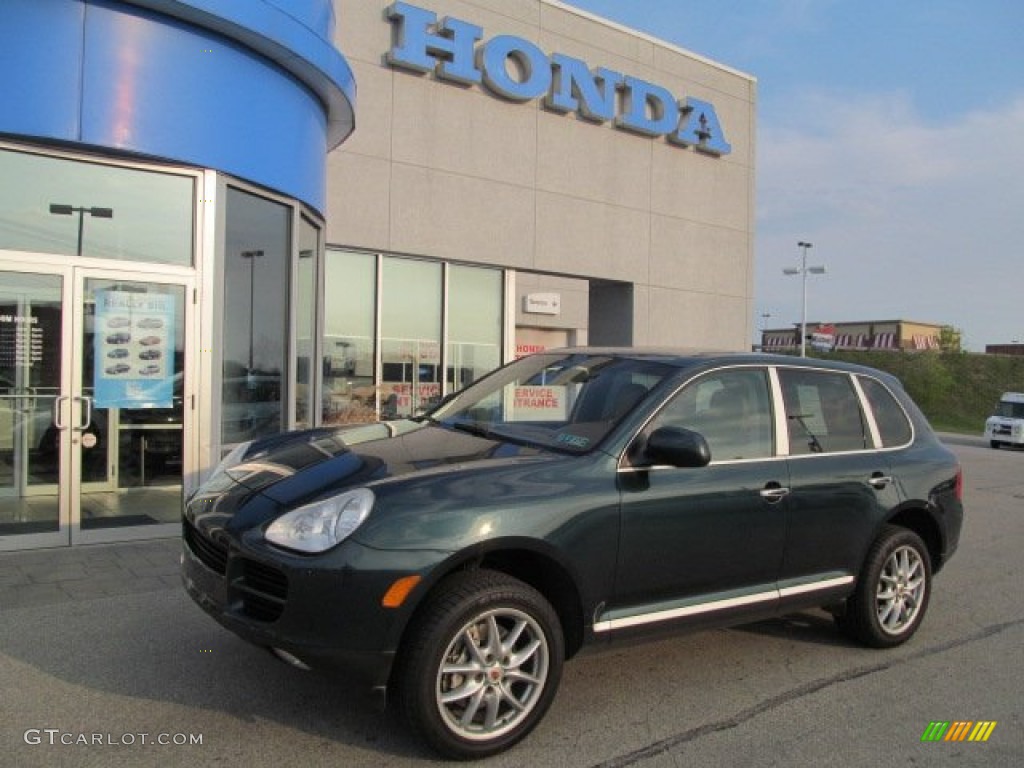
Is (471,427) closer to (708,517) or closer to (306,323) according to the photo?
(708,517)

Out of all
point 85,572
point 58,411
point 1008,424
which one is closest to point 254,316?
point 58,411

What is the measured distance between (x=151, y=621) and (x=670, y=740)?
122 inches

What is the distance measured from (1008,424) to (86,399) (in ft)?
96.5

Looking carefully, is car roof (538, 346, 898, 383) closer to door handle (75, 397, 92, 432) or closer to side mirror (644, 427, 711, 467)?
side mirror (644, 427, 711, 467)

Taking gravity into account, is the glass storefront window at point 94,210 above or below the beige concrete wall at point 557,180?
below

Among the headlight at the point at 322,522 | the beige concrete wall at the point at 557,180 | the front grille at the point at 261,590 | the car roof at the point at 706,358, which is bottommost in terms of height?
the front grille at the point at 261,590

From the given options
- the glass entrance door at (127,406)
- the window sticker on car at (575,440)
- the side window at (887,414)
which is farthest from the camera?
the glass entrance door at (127,406)

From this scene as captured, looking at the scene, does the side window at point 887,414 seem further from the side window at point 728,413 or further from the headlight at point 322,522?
the headlight at point 322,522

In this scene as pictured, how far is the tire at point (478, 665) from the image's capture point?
3.31 metres

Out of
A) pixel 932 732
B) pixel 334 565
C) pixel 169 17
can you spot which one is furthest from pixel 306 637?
pixel 169 17

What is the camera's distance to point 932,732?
154 inches

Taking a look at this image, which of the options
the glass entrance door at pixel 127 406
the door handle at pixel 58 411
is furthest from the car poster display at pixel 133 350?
the door handle at pixel 58 411

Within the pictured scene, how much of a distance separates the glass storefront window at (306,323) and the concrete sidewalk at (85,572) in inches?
94.0

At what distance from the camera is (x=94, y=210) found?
22.8 feet
